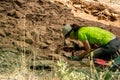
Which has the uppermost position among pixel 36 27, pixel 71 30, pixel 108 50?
pixel 71 30

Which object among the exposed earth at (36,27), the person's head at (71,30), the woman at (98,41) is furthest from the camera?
the exposed earth at (36,27)

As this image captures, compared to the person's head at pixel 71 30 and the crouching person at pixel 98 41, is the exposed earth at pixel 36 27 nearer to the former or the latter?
the crouching person at pixel 98 41

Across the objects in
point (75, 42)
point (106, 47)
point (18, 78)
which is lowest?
point (75, 42)

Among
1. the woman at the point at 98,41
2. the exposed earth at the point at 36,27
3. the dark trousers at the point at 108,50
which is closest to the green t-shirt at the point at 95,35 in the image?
the woman at the point at 98,41

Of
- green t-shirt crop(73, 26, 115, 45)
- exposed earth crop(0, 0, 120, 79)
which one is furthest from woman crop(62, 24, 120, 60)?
exposed earth crop(0, 0, 120, 79)

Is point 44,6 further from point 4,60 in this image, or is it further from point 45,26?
point 4,60

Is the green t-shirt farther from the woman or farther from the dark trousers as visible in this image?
the dark trousers

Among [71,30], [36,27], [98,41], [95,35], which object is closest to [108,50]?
[98,41]

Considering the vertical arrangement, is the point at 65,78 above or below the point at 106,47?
above

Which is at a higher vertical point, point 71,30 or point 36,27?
point 71,30

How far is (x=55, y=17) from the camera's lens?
1438 cm

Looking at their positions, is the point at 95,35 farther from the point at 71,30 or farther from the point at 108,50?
the point at 71,30

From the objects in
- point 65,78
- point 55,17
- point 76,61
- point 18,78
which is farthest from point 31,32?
point 65,78

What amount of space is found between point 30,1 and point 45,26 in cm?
115
